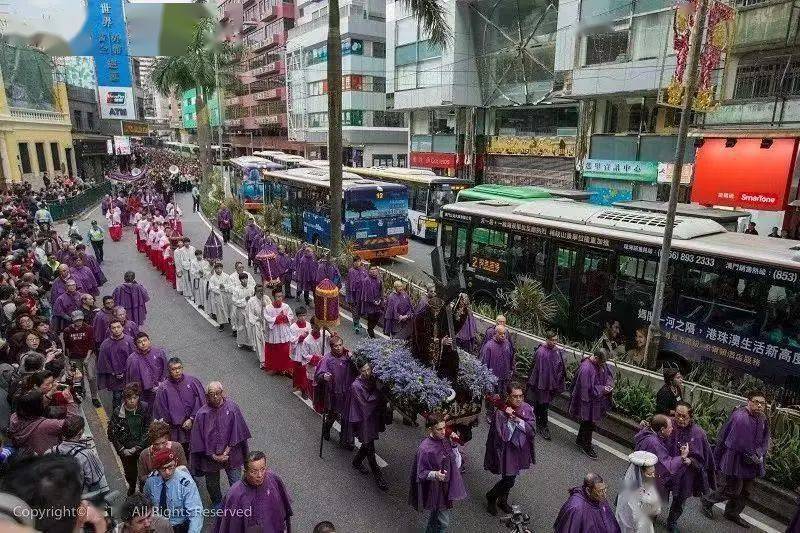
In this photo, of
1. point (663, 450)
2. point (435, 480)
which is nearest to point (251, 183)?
point (435, 480)

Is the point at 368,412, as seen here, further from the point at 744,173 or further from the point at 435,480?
the point at 744,173

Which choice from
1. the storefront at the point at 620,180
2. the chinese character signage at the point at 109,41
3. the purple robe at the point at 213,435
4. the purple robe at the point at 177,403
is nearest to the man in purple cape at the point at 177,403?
the purple robe at the point at 177,403

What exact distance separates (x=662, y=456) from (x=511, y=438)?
61.0 inches

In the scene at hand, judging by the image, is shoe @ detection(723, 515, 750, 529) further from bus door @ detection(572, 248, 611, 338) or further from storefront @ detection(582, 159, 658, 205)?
storefront @ detection(582, 159, 658, 205)

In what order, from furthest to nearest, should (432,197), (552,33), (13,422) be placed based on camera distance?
(552,33)
(432,197)
(13,422)

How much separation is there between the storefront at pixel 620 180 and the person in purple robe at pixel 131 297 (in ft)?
56.3

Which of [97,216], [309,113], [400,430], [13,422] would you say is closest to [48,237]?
[13,422]

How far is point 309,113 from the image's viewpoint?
5119 cm

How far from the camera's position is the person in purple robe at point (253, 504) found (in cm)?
466

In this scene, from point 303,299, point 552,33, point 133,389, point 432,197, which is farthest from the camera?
point 552,33

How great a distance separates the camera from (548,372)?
7.84 metres

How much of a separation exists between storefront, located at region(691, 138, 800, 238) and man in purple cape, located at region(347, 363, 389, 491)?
48.8ft

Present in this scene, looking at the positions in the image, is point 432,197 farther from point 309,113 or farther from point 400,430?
point 309,113

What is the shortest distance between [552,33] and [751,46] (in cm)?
1273
